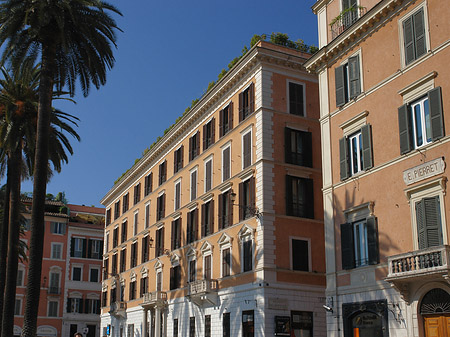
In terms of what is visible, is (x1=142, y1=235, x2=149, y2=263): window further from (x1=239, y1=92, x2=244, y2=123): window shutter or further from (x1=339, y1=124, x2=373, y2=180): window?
(x1=339, y1=124, x2=373, y2=180): window

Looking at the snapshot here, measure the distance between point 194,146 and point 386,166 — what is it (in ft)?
79.0

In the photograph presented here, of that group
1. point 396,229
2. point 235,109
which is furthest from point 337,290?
point 235,109

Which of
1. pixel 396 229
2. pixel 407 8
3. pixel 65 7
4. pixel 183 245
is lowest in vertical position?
pixel 396 229

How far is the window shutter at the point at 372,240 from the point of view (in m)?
23.6

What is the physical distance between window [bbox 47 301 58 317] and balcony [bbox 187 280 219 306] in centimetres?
4067

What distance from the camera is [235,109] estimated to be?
3928cm

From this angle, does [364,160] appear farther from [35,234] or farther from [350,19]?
[35,234]

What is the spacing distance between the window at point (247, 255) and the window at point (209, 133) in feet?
31.3

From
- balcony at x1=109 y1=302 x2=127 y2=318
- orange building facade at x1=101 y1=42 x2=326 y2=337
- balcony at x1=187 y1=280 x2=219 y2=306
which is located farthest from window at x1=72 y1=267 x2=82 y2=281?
balcony at x1=187 y1=280 x2=219 y2=306

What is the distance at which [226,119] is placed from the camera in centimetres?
4075

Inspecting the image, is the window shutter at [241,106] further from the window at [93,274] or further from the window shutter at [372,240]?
the window at [93,274]

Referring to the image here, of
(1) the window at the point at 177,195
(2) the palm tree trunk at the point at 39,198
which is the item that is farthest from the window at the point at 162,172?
(2) the palm tree trunk at the point at 39,198

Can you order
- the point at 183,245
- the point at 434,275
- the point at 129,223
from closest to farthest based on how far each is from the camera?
1. the point at 434,275
2. the point at 183,245
3. the point at 129,223

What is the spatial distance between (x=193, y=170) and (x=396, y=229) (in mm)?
24210
